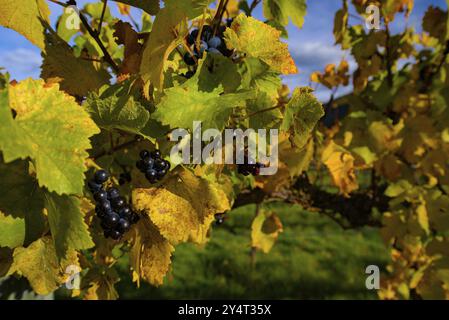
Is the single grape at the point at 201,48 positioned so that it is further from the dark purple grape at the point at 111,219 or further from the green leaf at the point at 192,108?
the dark purple grape at the point at 111,219

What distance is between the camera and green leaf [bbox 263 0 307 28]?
145 cm

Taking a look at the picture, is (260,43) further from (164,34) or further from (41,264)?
(41,264)

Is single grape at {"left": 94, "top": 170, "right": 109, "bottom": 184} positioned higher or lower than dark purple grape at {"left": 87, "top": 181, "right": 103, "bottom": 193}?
higher

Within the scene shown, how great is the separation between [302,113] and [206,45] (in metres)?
0.29

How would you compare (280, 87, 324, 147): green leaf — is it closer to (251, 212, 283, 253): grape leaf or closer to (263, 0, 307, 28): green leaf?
(263, 0, 307, 28): green leaf

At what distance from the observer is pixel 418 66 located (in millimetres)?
3781

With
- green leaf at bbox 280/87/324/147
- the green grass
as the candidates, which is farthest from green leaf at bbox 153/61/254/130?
the green grass

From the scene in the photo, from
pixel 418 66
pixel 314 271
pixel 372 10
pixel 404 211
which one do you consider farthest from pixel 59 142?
pixel 314 271

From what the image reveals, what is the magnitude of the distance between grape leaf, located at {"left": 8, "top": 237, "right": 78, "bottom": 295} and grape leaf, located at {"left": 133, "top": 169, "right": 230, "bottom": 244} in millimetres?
199

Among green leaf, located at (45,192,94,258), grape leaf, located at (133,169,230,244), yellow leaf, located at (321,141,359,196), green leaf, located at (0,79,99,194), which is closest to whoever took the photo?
green leaf, located at (0,79,99,194)

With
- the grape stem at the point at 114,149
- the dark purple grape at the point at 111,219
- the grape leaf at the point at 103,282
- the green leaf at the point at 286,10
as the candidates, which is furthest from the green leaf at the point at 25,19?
the grape leaf at the point at 103,282

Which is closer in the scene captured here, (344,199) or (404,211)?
(404,211)

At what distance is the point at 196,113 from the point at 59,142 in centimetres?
25
